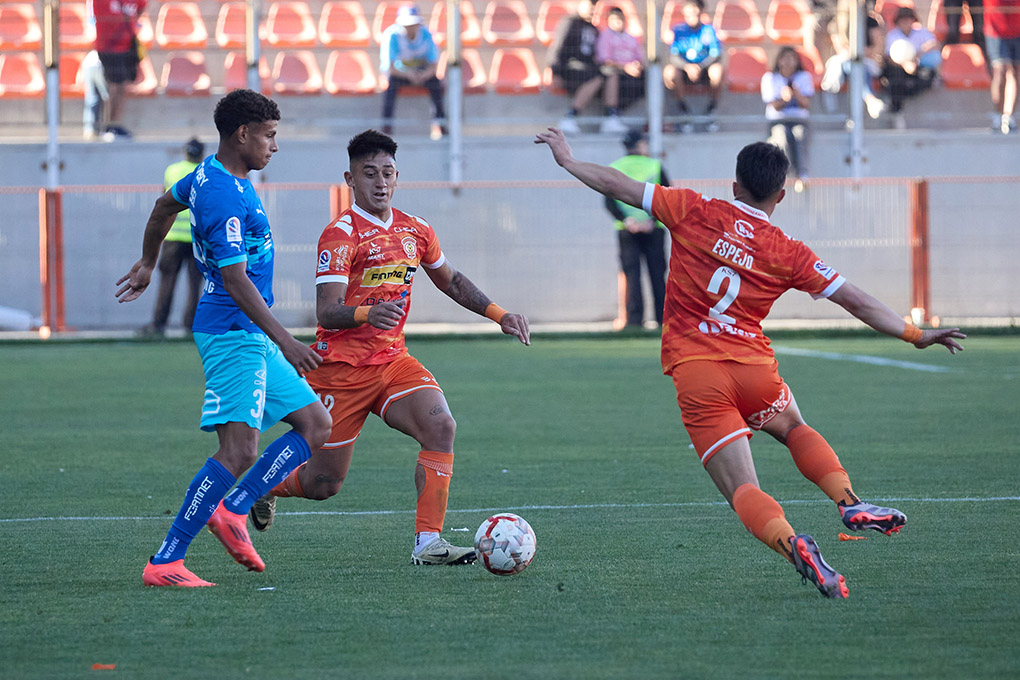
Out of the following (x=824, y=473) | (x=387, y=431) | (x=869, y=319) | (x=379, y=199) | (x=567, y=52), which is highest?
(x=567, y=52)

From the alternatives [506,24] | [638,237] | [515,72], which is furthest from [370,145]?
[506,24]

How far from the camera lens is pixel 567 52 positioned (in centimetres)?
2109

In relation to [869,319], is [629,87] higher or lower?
Result: higher

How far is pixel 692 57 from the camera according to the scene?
21.1m

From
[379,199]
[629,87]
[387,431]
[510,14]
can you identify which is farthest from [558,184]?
[379,199]

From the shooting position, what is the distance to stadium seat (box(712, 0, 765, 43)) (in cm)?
2236

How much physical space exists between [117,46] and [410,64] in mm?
4310

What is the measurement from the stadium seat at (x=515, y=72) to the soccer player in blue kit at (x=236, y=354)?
16.9 metres

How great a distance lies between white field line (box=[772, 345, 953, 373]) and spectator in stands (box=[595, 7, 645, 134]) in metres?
5.67

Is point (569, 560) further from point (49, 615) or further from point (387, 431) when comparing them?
point (387, 431)

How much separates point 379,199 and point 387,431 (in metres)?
4.47

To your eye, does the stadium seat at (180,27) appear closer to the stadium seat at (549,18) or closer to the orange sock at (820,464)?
the stadium seat at (549,18)

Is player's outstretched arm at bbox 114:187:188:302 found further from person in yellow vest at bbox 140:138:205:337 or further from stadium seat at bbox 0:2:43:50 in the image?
stadium seat at bbox 0:2:43:50

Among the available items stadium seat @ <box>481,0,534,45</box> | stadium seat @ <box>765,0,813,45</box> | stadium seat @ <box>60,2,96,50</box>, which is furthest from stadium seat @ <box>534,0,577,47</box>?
stadium seat @ <box>60,2,96,50</box>
